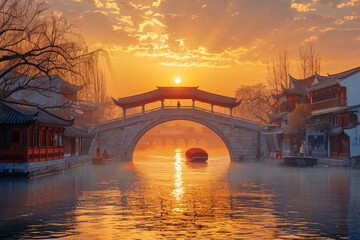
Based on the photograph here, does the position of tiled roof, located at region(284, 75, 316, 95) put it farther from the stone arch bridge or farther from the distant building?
the stone arch bridge

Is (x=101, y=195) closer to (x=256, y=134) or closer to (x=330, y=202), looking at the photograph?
(x=330, y=202)

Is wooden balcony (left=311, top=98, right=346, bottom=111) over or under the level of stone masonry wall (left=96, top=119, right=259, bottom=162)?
over

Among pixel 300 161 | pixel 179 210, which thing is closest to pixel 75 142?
pixel 300 161

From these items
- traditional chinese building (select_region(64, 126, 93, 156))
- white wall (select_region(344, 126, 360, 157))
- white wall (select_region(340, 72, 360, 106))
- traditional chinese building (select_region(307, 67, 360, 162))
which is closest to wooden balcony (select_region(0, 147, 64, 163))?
traditional chinese building (select_region(64, 126, 93, 156))

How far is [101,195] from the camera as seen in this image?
792 inches

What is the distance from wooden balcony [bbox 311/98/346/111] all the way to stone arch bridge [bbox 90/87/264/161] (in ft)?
19.7

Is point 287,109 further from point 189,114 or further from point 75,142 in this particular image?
point 75,142

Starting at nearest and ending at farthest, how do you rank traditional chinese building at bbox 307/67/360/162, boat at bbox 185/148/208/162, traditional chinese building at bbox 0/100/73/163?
traditional chinese building at bbox 0/100/73/163, traditional chinese building at bbox 307/67/360/162, boat at bbox 185/148/208/162

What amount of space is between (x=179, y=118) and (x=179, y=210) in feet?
104

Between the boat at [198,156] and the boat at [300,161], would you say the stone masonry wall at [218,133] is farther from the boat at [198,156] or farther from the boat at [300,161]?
the boat at [300,161]

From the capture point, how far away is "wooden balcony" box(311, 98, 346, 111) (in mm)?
38894

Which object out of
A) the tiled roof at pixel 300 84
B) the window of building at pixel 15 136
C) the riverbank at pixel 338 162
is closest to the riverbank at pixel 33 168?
the window of building at pixel 15 136

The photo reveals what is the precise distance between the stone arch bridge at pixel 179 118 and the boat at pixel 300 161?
7836 millimetres

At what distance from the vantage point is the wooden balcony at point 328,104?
38.9 metres
